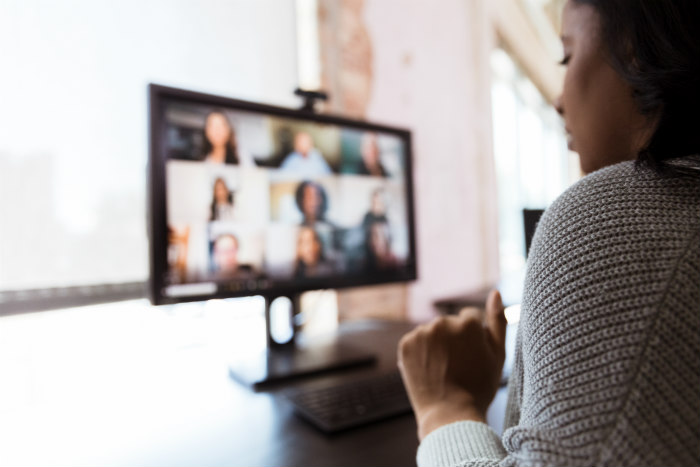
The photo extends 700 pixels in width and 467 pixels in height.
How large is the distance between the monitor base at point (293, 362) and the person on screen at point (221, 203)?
10.7 inches

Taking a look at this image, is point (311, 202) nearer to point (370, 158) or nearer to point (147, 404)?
point (370, 158)

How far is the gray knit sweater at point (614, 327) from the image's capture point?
292 millimetres

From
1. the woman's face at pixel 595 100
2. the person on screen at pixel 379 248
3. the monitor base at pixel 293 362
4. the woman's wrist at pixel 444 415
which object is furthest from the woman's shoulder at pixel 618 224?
the person on screen at pixel 379 248

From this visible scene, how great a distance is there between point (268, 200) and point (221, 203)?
0.30ft

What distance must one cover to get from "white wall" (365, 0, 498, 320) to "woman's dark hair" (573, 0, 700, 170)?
1.21 meters

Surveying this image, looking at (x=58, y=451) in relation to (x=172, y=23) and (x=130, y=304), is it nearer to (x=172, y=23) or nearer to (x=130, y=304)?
(x=130, y=304)

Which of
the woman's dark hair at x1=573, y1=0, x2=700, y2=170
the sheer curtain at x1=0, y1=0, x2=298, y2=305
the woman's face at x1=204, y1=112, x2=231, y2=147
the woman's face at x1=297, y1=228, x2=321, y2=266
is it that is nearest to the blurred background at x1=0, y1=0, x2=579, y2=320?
the sheer curtain at x1=0, y1=0, x2=298, y2=305

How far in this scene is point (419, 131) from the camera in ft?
6.18

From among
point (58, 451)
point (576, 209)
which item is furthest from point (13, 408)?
point (576, 209)

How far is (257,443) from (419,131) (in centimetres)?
157

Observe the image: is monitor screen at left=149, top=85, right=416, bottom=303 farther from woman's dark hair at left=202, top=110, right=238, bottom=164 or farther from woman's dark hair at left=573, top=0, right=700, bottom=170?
woman's dark hair at left=573, top=0, right=700, bottom=170

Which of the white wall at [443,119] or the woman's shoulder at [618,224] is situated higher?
the white wall at [443,119]

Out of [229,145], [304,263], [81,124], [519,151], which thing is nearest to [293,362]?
[304,263]

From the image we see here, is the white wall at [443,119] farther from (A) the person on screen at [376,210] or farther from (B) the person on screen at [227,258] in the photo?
(B) the person on screen at [227,258]
